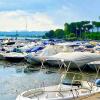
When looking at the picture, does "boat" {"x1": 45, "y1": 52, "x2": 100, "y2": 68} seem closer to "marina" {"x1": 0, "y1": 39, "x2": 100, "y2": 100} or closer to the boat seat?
"marina" {"x1": 0, "y1": 39, "x2": 100, "y2": 100}

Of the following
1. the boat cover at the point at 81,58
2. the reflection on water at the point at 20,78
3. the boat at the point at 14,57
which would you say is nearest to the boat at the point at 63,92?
the reflection on water at the point at 20,78

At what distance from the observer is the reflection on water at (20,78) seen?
3569 cm

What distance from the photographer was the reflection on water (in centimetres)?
3569

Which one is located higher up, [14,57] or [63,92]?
[63,92]

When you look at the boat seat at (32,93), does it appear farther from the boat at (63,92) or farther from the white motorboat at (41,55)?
the white motorboat at (41,55)

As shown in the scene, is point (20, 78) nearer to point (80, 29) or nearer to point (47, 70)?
point (47, 70)

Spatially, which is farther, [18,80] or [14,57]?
[14,57]

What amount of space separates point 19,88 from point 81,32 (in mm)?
139008

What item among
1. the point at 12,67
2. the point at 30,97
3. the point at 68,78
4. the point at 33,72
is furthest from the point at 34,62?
the point at 30,97

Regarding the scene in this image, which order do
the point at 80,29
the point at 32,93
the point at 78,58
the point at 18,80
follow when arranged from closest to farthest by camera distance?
the point at 32,93
the point at 18,80
the point at 78,58
the point at 80,29

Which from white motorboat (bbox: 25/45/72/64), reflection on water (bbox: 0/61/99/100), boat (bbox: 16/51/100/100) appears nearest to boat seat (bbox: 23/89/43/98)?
boat (bbox: 16/51/100/100)

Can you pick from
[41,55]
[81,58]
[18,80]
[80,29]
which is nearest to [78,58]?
[81,58]

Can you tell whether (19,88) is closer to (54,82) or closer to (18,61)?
Answer: (54,82)

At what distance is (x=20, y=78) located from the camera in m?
45.0
